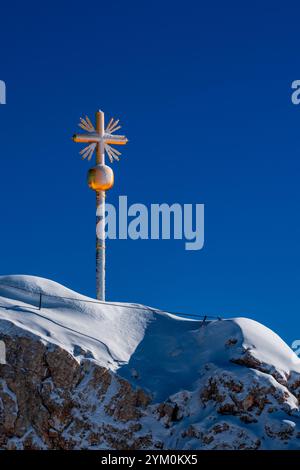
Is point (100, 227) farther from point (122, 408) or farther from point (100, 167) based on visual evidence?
point (122, 408)

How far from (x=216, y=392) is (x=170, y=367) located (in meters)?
2.37

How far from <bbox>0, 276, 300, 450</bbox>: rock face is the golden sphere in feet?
24.9

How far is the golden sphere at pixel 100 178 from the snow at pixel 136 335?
15.8 ft

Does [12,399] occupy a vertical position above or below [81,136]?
below

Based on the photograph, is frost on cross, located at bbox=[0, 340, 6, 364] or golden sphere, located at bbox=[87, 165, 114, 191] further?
golden sphere, located at bbox=[87, 165, 114, 191]

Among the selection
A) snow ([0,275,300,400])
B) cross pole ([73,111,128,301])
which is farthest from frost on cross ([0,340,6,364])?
cross pole ([73,111,128,301])

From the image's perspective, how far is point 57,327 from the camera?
83.8ft

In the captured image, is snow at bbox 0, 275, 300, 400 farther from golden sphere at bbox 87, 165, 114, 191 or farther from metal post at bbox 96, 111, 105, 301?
golden sphere at bbox 87, 165, 114, 191

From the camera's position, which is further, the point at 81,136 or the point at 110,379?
the point at 81,136

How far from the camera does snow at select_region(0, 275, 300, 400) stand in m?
25.1

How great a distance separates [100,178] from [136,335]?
672 cm

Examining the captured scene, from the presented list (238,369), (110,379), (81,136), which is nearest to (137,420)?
(110,379)
